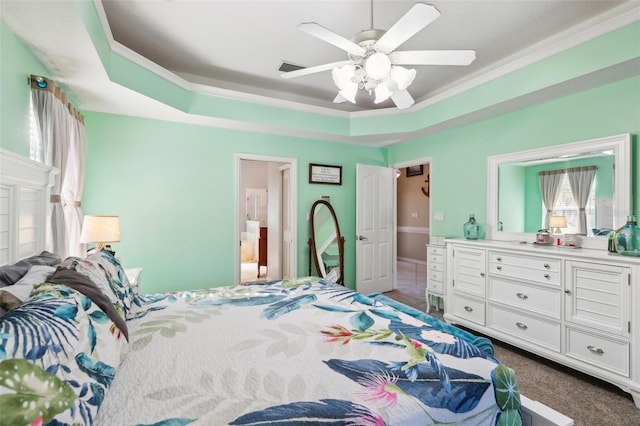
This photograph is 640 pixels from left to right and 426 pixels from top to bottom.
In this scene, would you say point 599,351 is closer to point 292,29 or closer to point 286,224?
point 292,29

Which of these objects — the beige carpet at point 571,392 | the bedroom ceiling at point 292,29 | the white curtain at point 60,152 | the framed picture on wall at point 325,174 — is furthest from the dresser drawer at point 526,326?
the white curtain at point 60,152

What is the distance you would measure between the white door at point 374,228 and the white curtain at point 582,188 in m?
2.40

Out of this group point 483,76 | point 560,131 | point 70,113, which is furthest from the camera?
point 483,76

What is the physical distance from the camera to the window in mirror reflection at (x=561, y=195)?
2.53 metres

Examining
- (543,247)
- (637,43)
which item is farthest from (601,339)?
(637,43)

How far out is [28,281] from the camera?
1219 mm

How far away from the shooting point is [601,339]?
2.16 metres

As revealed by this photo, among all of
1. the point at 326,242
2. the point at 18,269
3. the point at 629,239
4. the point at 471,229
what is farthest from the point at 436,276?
the point at 18,269

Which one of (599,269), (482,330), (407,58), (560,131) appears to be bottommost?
(482,330)

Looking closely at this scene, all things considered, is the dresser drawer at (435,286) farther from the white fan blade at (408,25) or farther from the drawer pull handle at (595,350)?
the white fan blade at (408,25)

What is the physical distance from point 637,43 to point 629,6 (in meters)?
0.33

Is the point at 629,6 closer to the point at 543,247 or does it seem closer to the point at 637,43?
the point at 637,43

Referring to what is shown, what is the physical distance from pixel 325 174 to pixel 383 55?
276 centimetres

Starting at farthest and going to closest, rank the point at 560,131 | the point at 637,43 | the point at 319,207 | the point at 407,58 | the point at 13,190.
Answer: the point at 319,207
the point at 560,131
the point at 637,43
the point at 407,58
the point at 13,190
